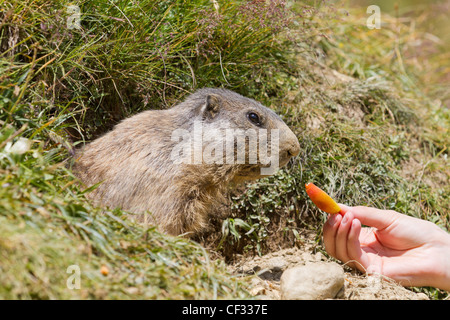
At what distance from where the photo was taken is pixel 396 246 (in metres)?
4.44

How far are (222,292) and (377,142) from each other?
3.78 metres

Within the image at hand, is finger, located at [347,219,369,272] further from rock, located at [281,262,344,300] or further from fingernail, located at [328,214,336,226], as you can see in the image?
rock, located at [281,262,344,300]

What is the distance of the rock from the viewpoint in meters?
3.25

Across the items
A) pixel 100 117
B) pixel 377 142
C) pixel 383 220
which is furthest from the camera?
pixel 377 142

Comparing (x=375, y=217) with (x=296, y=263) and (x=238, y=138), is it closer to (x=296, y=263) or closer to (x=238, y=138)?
(x=296, y=263)

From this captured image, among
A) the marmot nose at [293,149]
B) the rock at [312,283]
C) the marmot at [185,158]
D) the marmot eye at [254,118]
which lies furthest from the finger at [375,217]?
the marmot eye at [254,118]

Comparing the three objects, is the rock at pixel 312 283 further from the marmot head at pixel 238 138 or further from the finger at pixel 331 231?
the marmot head at pixel 238 138

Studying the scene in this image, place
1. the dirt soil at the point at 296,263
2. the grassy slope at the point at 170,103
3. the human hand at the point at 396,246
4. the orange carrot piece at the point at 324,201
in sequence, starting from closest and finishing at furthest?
the grassy slope at the point at 170,103
the dirt soil at the point at 296,263
the human hand at the point at 396,246
the orange carrot piece at the point at 324,201

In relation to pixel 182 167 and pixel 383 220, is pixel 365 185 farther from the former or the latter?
pixel 182 167

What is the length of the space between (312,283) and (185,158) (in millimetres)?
1634

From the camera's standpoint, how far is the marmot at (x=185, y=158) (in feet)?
13.1

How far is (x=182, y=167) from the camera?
414cm

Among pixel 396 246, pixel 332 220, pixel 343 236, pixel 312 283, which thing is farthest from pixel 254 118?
pixel 396 246

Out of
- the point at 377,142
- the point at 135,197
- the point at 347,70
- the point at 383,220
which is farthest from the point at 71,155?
the point at 347,70
